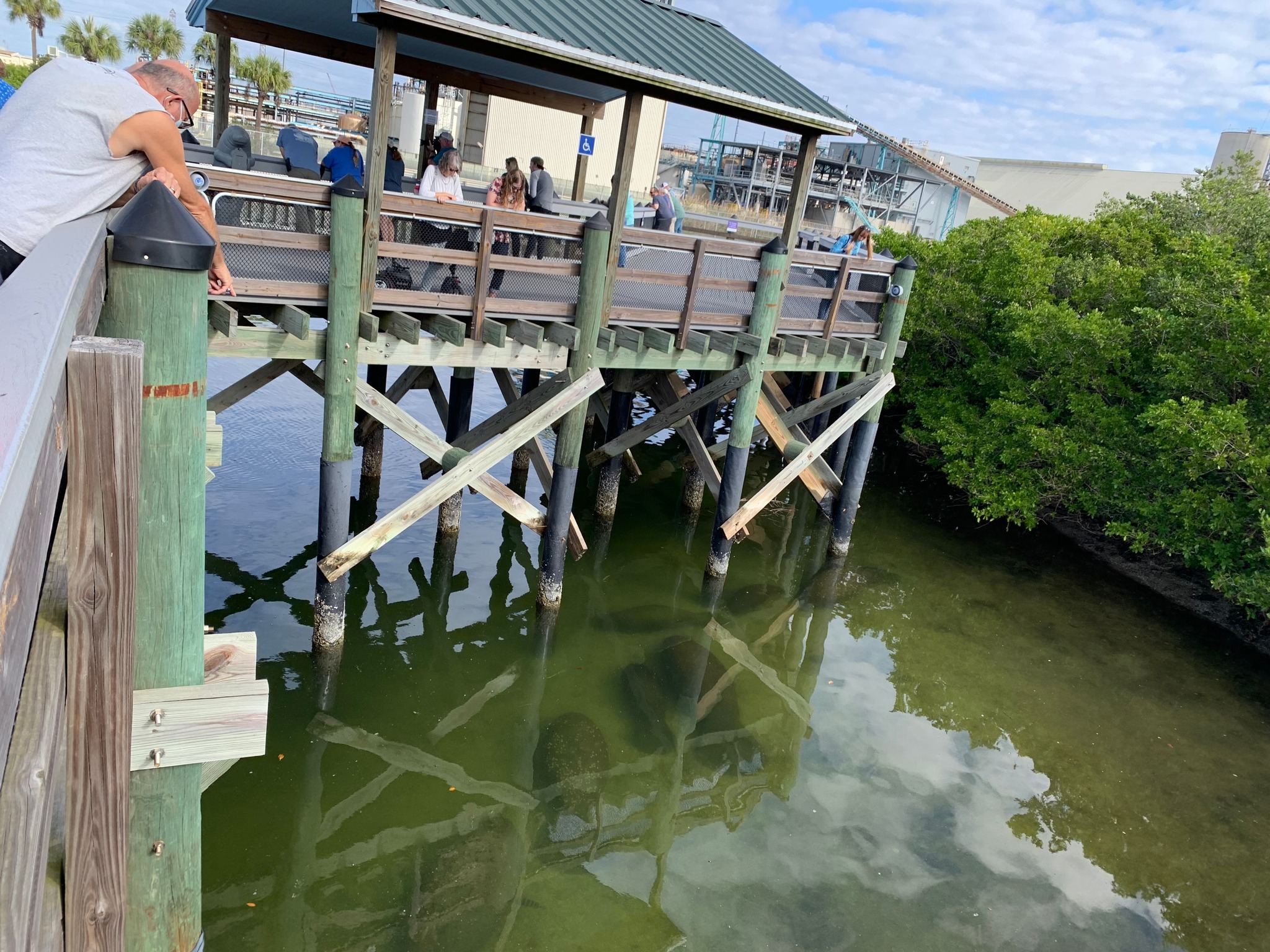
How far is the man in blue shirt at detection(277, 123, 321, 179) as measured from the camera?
29.4 feet

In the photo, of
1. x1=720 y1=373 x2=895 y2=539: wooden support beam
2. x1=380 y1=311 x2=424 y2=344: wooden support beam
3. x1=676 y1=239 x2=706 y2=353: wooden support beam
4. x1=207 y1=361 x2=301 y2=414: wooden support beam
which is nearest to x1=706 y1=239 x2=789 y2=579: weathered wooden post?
x1=720 y1=373 x2=895 y2=539: wooden support beam

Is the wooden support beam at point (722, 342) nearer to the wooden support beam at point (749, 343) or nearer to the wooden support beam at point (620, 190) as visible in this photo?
the wooden support beam at point (749, 343)

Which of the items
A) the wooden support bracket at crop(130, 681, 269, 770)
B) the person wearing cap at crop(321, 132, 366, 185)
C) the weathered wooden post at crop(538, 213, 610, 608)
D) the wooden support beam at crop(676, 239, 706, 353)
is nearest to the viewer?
the wooden support bracket at crop(130, 681, 269, 770)

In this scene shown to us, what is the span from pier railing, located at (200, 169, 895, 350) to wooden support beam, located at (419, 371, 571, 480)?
661 mm

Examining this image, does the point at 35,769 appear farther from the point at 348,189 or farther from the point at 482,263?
the point at 482,263

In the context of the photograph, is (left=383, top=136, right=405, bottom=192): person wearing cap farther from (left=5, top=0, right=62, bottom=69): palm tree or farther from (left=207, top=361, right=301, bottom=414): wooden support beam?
(left=5, top=0, right=62, bottom=69): palm tree

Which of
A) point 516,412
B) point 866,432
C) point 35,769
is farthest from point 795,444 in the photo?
point 35,769

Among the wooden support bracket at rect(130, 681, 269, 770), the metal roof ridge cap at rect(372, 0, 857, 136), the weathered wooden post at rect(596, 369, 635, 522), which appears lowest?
the weathered wooden post at rect(596, 369, 635, 522)

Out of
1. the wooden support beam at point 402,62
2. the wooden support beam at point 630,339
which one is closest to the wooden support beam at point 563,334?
the wooden support beam at point 630,339

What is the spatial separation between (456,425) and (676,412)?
2.41 metres

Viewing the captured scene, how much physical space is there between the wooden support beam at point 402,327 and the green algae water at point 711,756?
2.74 meters

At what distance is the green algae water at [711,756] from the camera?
5484mm

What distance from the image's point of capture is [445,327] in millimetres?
6770

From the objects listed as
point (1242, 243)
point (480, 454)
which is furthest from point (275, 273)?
point (1242, 243)
